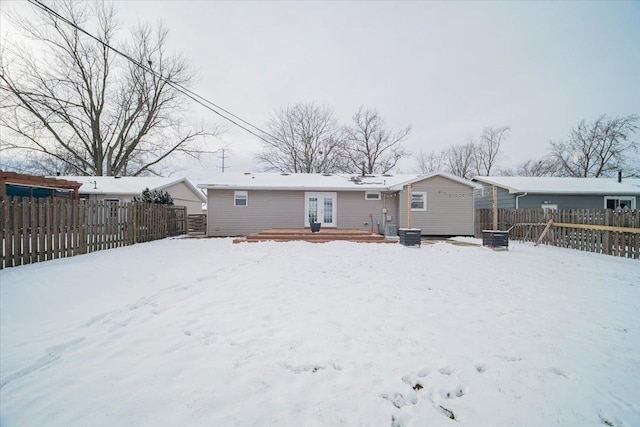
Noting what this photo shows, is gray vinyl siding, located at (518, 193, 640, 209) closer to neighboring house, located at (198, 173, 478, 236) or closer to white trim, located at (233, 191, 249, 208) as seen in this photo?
neighboring house, located at (198, 173, 478, 236)

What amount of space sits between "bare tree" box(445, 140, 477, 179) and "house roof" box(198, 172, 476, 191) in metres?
24.5

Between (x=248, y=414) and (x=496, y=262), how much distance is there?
7162 millimetres

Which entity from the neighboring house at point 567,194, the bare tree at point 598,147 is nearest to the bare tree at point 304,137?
the neighboring house at point 567,194

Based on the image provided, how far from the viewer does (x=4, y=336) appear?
9.30 feet

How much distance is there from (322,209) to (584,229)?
10.2 meters

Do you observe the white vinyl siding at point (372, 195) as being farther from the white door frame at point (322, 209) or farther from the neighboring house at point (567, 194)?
the neighboring house at point (567, 194)

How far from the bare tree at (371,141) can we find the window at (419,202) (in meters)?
15.7

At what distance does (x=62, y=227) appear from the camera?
686cm

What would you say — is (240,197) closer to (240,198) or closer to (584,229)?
(240,198)

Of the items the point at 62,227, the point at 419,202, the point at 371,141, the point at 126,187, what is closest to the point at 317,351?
the point at 62,227

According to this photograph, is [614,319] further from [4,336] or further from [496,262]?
[4,336]

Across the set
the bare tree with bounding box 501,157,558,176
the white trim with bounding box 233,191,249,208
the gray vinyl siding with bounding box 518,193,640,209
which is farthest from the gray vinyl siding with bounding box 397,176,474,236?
the bare tree with bounding box 501,157,558,176

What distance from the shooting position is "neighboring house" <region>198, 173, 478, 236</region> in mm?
14156

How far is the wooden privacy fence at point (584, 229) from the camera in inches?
307
